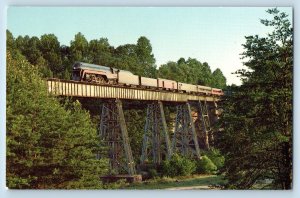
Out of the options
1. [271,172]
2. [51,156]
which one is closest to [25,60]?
[51,156]

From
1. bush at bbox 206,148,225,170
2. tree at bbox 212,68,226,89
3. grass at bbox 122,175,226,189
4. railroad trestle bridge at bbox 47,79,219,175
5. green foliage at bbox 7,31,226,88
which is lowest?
grass at bbox 122,175,226,189

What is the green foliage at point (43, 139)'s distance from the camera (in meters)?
9.32

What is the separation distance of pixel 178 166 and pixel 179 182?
228 millimetres

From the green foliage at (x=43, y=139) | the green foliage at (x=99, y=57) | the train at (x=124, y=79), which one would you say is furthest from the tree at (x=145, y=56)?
the green foliage at (x=43, y=139)

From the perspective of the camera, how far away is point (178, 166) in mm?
9555

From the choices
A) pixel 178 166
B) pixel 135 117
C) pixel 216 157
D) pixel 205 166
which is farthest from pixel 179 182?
pixel 135 117

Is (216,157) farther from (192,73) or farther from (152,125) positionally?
(192,73)

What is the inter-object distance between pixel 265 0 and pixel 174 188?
229cm

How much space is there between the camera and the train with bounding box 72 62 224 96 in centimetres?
945

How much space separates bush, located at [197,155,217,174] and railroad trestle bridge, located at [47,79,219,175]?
9 cm

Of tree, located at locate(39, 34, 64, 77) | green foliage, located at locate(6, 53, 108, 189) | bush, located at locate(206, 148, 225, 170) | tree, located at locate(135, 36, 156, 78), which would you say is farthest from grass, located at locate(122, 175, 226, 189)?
tree, located at locate(39, 34, 64, 77)

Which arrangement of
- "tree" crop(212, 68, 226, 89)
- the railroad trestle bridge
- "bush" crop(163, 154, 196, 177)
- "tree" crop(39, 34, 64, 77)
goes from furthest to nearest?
the railroad trestle bridge < "bush" crop(163, 154, 196, 177) < "tree" crop(212, 68, 226, 89) < "tree" crop(39, 34, 64, 77)

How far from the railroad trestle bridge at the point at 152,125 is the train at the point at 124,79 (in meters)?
0.07

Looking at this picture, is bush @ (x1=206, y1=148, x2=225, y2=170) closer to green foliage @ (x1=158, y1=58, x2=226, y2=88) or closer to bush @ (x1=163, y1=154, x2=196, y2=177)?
bush @ (x1=163, y1=154, x2=196, y2=177)
